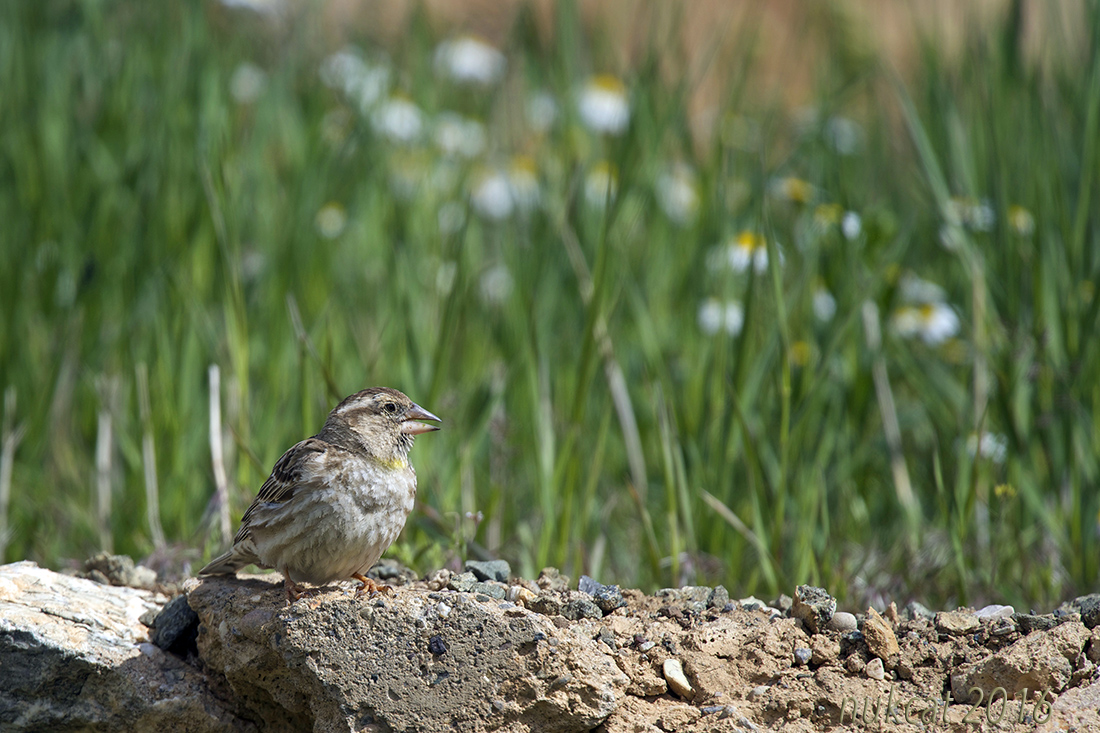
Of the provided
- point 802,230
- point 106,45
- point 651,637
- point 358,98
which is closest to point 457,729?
point 651,637

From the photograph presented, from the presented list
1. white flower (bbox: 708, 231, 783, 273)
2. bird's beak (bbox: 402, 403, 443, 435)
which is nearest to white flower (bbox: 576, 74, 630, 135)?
white flower (bbox: 708, 231, 783, 273)

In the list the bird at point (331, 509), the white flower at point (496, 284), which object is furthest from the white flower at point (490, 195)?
the bird at point (331, 509)

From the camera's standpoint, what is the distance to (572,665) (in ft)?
9.08

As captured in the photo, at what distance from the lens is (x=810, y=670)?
2873 mm

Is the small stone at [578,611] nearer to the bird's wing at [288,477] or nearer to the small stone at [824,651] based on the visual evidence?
the small stone at [824,651]

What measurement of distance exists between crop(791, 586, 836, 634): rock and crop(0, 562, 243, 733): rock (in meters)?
1.58

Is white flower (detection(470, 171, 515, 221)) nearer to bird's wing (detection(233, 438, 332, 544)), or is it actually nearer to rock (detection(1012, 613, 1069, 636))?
bird's wing (detection(233, 438, 332, 544))

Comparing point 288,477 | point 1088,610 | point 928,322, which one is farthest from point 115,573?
point 928,322

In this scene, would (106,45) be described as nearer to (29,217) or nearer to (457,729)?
(29,217)

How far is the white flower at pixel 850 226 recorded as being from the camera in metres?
4.82

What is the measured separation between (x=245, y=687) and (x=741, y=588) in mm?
2041

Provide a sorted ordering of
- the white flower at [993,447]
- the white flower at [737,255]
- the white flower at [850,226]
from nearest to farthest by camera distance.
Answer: the white flower at [993,447]
the white flower at [850,226]
the white flower at [737,255]

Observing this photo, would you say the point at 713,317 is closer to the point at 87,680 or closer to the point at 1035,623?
the point at 1035,623

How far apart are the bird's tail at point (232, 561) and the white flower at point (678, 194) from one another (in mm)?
3452
